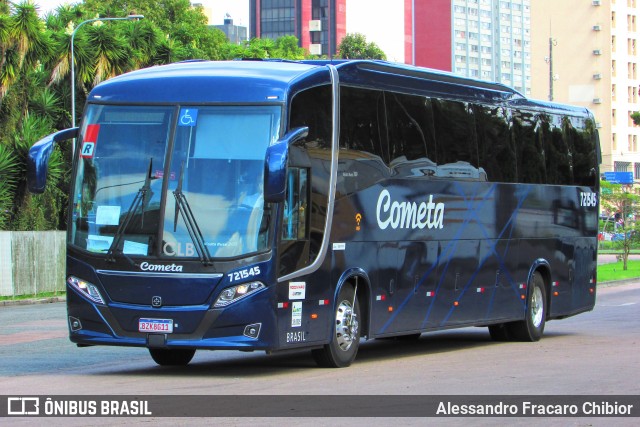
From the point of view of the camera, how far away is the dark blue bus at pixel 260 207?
44.5ft

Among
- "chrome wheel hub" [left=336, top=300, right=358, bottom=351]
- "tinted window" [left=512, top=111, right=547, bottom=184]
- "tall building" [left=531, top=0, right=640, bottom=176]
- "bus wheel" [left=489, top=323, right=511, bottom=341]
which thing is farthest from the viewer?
"tall building" [left=531, top=0, right=640, bottom=176]

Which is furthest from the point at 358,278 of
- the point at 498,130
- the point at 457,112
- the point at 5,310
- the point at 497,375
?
the point at 5,310

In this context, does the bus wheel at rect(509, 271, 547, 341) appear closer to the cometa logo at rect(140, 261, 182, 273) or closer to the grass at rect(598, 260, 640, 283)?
the cometa logo at rect(140, 261, 182, 273)

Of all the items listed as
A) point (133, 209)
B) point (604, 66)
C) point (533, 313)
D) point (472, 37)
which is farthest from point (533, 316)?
point (472, 37)

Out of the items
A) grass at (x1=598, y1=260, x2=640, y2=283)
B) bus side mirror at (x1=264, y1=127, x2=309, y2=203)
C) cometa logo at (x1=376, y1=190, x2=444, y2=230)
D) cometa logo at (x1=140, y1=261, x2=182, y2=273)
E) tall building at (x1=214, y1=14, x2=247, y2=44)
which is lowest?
grass at (x1=598, y1=260, x2=640, y2=283)

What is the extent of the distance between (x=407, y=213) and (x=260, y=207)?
352 cm

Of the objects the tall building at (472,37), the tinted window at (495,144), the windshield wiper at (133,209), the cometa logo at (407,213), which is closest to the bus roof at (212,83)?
the windshield wiper at (133,209)

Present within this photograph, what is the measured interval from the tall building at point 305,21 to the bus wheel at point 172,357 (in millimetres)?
138207

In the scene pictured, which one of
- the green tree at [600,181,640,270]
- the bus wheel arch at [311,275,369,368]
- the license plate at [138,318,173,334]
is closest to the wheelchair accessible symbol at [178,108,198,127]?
the license plate at [138,318,173,334]

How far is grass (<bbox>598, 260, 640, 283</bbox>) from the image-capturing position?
45.3 meters

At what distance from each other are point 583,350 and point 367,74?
520 centimetres

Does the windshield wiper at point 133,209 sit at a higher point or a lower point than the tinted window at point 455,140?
lower

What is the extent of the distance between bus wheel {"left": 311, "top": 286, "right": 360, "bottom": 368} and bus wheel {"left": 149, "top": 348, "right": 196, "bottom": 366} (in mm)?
1668

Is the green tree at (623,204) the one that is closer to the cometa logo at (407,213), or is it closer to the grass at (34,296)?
the grass at (34,296)
